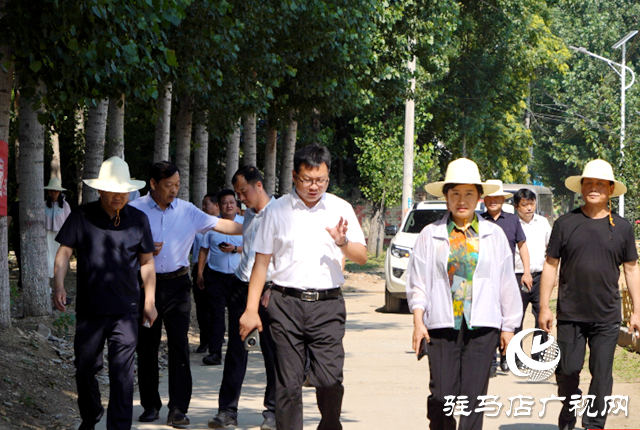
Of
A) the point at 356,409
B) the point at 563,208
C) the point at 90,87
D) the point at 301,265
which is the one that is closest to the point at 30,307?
the point at 90,87

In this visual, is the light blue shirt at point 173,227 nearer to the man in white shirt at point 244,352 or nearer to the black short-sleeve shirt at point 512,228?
the man in white shirt at point 244,352

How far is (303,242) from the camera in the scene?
215 inches

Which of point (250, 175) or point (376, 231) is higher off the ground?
point (250, 175)

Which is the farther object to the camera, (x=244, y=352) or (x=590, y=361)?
(x=244, y=352)

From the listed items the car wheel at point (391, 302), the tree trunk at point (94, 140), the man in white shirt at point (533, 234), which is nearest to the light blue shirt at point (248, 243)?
the man in white shirt at point (533, 234)

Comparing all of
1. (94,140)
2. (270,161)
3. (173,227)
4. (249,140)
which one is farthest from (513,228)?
(270,161)

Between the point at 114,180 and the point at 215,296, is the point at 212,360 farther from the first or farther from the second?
the point at 114,180

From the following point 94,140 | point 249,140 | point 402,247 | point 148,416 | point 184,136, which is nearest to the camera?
point 148,416

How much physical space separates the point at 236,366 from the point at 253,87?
8.51 m

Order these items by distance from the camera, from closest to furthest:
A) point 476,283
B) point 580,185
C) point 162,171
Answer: point 476,283 < point 580,185 < point 162,171

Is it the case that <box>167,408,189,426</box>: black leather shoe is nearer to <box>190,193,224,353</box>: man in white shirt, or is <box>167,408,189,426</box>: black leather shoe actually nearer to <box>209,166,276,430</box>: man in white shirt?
<box>209,166,276,430</box>: man in white shirt

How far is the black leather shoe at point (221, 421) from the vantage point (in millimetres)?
6883

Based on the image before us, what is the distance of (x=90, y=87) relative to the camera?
9.37 meters

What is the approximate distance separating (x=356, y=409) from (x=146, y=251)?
259cm
